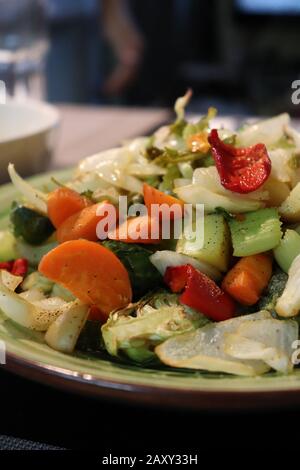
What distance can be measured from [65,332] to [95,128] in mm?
1731

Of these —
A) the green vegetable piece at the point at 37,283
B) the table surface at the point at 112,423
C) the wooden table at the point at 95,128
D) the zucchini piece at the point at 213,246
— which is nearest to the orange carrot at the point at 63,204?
the green vegetable piece at the point at 37,283

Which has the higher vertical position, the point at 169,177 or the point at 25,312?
the point at 169,177

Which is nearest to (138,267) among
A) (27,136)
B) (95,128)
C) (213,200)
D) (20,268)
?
(213,200)

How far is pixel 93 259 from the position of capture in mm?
1155

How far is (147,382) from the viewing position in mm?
891

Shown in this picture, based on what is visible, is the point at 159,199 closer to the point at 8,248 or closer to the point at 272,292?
the point at 272,292

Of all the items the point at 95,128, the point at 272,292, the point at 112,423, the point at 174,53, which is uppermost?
the point at 272,292

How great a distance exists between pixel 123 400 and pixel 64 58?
230 inches

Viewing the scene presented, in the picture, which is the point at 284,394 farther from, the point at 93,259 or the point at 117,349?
the point at 93,259

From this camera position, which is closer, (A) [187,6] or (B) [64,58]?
(B) [64,58]

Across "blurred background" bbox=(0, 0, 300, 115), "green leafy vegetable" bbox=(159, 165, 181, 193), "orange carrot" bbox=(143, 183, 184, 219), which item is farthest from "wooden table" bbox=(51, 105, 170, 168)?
"blurred background" bbox=(0, 0, 300, 115)

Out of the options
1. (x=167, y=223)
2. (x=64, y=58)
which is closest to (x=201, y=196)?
(x=167, y=223)

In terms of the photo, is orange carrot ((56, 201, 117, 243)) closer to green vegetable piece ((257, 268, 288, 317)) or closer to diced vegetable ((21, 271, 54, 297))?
diced vegetable ((21, 271, 54, 297))

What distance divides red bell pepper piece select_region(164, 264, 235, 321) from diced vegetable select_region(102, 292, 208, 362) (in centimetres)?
2
